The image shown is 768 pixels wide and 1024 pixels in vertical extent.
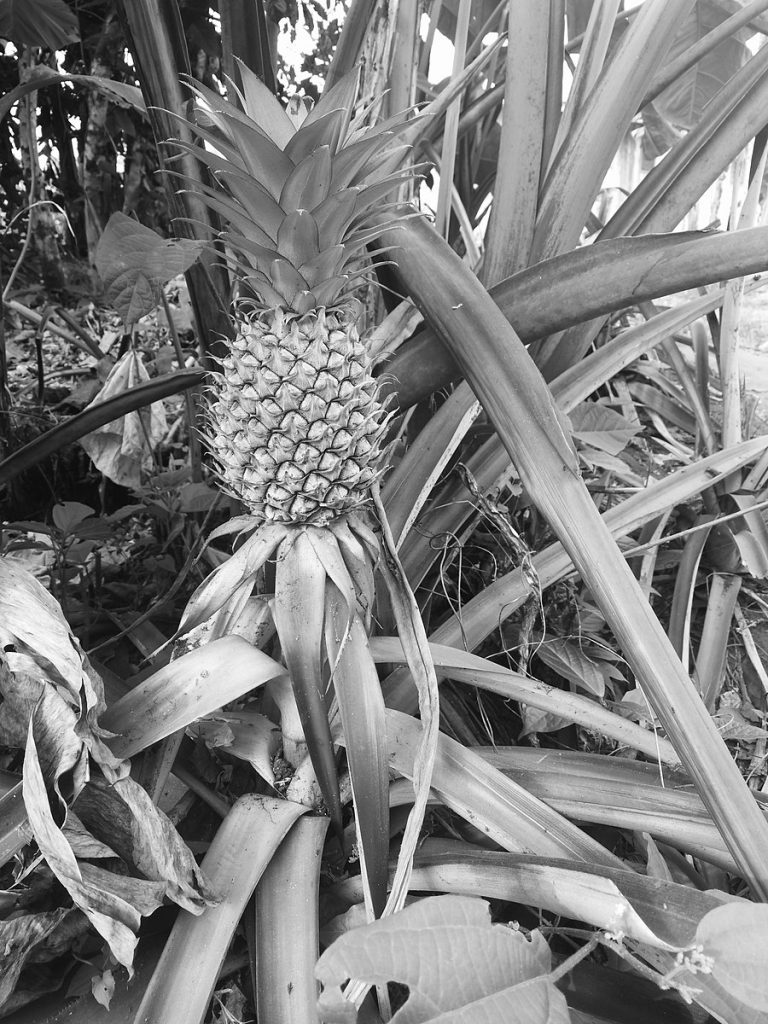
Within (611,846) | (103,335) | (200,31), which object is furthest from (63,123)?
(611,846)

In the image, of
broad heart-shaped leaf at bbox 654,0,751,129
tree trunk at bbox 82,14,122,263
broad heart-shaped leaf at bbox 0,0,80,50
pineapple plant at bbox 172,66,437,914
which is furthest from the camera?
tree trunk at bbox 82,14,122,263

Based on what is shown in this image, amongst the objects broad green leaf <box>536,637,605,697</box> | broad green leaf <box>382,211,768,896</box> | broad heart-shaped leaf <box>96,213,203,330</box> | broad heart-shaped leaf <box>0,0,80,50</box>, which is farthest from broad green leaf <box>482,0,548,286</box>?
broad heart-shaped leaf <box>0,0,80,50</box>

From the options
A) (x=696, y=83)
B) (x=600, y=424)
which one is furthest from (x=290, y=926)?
(x=696, y=83)

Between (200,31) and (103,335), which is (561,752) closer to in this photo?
(200,31)

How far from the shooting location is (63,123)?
100.0 inches

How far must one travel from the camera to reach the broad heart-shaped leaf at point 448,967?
43 centimetres

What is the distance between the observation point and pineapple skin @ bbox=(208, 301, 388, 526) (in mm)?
679

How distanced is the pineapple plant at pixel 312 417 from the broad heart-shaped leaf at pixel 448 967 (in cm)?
15

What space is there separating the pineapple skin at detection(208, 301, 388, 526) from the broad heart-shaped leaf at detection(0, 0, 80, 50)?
1011mm

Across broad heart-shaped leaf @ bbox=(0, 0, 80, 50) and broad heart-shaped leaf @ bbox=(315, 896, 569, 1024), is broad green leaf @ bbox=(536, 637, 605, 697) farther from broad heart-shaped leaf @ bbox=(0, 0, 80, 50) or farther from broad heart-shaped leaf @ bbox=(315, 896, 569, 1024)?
broad heart-shaped leaf @ bbox=(0, 0, 80, 50)

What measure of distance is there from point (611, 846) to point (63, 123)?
2.98 m

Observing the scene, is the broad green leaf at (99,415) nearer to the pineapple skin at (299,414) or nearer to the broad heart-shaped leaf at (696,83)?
the pineapple skin at (299,414)

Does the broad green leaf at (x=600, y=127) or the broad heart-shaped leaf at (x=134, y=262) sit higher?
the broad heart-shaped leaf at (x=134, y=262)

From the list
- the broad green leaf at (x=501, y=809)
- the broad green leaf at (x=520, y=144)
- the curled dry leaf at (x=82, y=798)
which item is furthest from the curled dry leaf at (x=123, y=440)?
the broad green leaf at (x=501, y=809)
